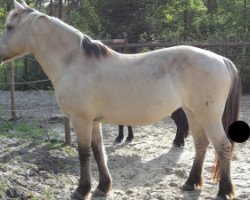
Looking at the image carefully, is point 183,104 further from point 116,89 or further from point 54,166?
point 54,166

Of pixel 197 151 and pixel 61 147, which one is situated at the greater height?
pixel 197 151

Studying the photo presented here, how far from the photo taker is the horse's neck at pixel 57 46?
12.9ft

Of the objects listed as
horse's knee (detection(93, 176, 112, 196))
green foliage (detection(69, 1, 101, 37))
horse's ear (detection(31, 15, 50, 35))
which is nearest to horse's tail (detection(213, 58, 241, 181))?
horse's knee (detection(93, 176, 112, 196))

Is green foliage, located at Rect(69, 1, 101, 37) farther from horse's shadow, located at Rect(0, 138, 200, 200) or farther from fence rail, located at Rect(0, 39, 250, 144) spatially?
horse's shadow, located at Rect(0, 138, 200, 200)

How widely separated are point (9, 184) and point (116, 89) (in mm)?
1355

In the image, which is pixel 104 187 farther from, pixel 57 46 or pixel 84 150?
pixel 57 46

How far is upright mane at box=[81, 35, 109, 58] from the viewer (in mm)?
3887

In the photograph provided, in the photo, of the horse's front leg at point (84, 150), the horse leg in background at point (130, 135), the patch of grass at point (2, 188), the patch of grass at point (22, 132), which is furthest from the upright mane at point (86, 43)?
the horse leg in background at point (130, 135)

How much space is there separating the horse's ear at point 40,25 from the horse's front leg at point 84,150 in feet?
3.04

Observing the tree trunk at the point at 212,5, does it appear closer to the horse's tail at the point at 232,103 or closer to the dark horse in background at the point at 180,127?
the dark horse in background at the point at 180,127

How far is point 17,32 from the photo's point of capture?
392cm

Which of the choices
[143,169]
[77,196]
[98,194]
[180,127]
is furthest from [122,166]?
[180,127]

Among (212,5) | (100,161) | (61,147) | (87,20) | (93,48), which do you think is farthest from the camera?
(212,5)

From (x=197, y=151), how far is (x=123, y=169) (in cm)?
111
